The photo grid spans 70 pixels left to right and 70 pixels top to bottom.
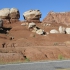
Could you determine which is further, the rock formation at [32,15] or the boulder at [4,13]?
the rock formation at [32,15]

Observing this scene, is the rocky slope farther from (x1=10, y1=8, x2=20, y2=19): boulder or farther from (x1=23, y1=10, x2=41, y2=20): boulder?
(x1=23, y1=10, x2=41, y2=20): boulder

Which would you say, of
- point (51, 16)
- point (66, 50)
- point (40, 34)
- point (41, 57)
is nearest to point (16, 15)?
point (40, 34)

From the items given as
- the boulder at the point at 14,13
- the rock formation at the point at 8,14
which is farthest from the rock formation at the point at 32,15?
the rock formation at the point at 8,14

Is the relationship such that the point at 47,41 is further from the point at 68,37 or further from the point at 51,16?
the point at 51,16

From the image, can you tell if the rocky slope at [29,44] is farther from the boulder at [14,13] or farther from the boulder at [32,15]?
the boulder at [32,15]

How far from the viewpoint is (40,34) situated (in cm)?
4256

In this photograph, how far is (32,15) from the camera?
172 ft

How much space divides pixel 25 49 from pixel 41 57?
322 centimetres

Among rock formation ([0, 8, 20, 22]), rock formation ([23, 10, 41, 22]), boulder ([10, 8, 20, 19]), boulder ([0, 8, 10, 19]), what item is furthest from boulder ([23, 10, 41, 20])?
boulder ([0, 8, 10, 19])

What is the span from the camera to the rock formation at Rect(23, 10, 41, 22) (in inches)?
2057

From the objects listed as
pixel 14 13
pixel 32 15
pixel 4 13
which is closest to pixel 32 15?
pixel 32 15

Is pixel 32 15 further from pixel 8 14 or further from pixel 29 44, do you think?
pixel 29 44

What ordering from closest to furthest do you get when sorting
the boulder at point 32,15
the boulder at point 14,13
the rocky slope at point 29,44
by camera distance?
the rocky slope at point 29,44 → the boulder at point 14,13 → the boulder at point 32,15

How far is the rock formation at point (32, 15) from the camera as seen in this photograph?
171ft
